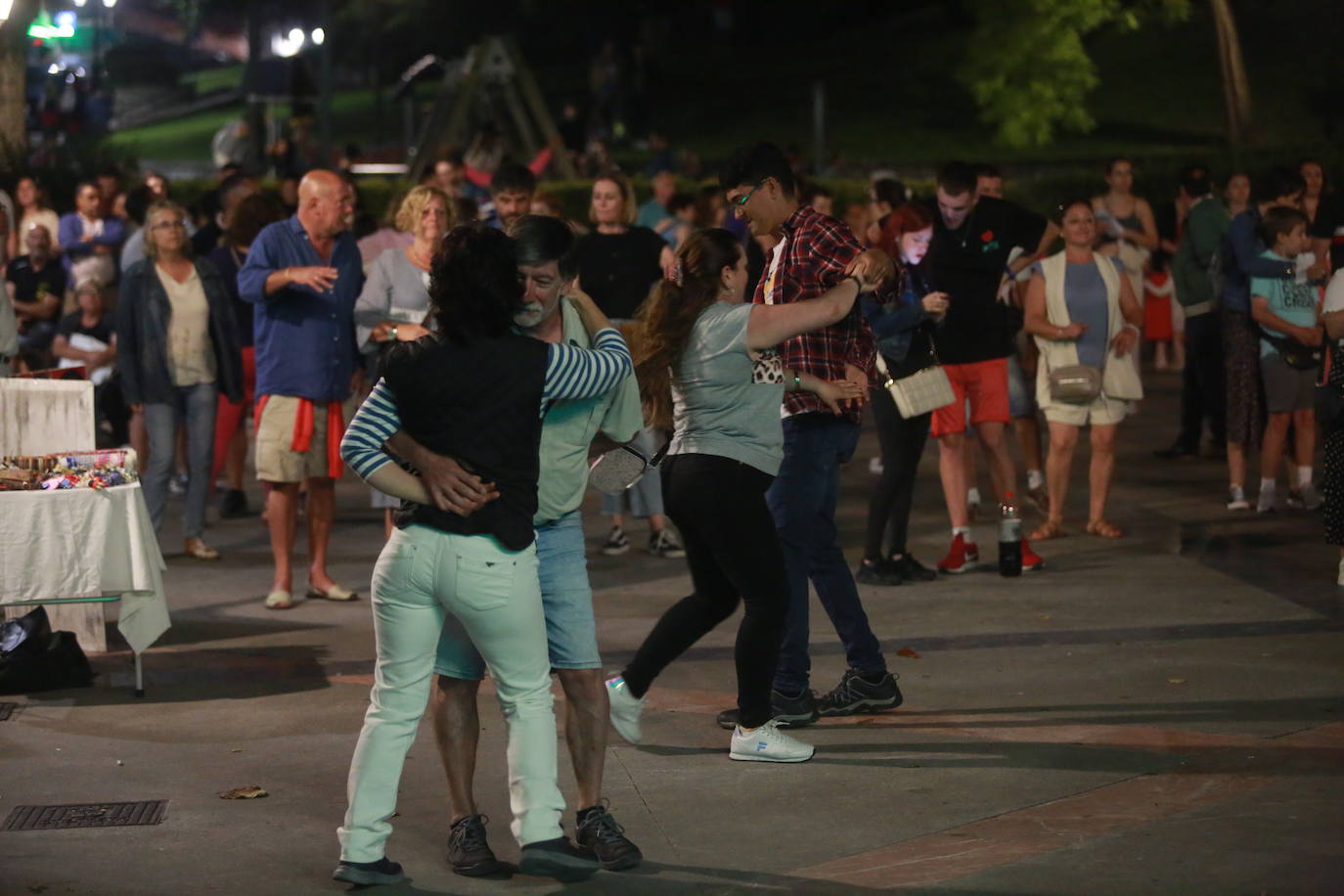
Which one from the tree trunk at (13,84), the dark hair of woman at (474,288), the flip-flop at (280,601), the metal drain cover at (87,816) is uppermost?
the tree trunk at (13,84)

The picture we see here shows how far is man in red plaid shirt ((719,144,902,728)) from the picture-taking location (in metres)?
7.14

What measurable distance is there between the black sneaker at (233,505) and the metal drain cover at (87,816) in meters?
6.46

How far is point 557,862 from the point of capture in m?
5.46

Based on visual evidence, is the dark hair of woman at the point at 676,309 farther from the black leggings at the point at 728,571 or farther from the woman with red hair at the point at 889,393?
the woman with red hair at the point at 889,393

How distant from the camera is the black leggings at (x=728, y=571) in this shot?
6539 mm

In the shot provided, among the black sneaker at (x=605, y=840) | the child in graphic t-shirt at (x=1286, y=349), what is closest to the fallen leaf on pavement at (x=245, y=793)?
the black sneaker at (x=605, y=840)

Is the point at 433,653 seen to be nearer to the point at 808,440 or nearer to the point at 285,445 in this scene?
the point at 808,440

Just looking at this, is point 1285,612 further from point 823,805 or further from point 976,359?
point 823,805

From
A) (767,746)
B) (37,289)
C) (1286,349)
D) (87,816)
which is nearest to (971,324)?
(1286,349)

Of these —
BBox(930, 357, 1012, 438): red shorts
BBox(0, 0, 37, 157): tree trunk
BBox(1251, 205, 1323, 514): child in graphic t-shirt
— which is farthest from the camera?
BBox(0, 0, 37, 157): tree trunk

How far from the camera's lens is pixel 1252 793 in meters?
6.23

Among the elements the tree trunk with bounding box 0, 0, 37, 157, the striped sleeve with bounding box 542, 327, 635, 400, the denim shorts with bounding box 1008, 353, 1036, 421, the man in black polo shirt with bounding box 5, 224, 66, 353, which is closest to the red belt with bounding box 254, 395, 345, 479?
the striped sleeve with bounding box 542, 327, 635, 400

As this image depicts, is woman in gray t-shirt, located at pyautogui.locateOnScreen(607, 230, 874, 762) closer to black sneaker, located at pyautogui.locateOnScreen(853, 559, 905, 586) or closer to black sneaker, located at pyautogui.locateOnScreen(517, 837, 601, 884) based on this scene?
black sneaker, located at pyautogui.locateOnScreen(517, 837, 601, 884)

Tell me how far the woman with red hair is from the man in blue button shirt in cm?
272
